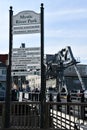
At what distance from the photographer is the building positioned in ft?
44.7

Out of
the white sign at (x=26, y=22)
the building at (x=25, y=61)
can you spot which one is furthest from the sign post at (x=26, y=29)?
the building at (x=25, y=61)

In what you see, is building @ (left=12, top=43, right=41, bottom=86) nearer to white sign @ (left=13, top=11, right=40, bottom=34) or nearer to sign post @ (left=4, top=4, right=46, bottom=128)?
sign post @ (left=4, top=4, right=46, bottom=128)

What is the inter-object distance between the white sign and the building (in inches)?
24.4

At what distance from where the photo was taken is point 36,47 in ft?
44.8

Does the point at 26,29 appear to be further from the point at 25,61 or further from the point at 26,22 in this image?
the point at 25,61

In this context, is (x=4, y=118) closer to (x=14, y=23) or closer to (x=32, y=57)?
(x=32, y=57)

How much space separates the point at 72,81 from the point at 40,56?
323ft

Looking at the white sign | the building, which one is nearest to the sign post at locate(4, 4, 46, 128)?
the white sign

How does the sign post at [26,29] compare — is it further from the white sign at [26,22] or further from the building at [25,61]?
the building at [25,61]

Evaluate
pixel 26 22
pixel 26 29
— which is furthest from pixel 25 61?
pixel 26 22

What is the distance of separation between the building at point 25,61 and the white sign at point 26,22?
62 centimetres

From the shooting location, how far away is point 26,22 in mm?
13695

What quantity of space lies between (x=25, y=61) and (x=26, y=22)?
53.1 inches

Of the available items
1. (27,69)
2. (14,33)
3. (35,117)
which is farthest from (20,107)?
(14,33)
